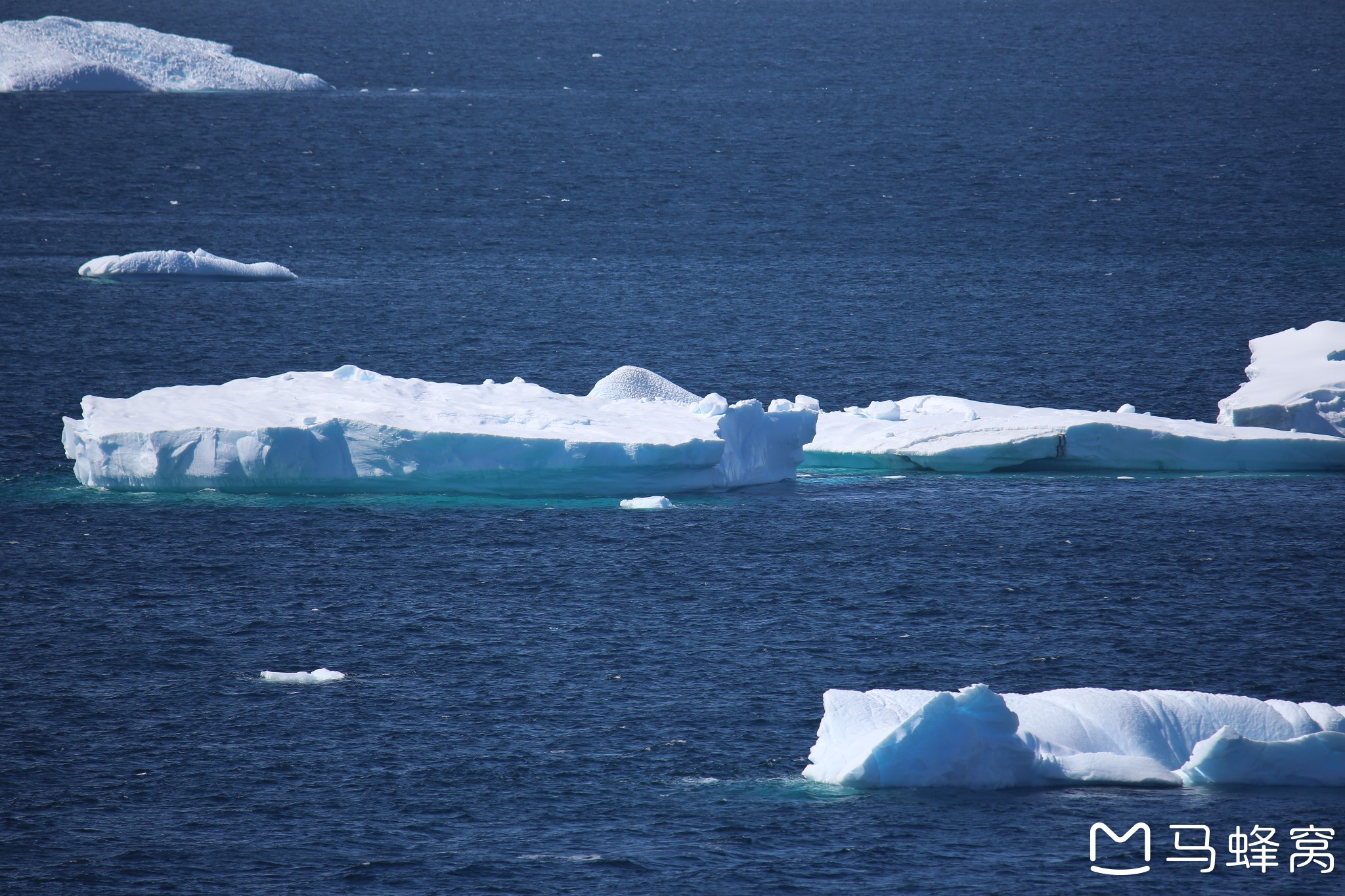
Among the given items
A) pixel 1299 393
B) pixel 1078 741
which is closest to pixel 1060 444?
pixel 1299 393

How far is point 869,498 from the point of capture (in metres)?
26.9

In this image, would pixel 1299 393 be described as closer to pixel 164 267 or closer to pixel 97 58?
pixel 164 267

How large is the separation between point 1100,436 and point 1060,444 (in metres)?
0.74

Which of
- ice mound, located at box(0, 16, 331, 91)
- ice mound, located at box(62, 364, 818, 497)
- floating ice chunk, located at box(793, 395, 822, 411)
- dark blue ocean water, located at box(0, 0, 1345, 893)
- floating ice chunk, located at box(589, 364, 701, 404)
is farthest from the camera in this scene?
ice mound, located at box(0, 16, 331, 91)

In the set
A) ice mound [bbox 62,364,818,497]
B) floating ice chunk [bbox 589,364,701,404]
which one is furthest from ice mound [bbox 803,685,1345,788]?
floating ice chunk [bbox 589,364,701,404]

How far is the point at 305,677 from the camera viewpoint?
19172 mm

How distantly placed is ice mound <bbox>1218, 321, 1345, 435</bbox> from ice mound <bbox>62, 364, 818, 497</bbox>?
8293 mm

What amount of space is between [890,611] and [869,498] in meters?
5.31

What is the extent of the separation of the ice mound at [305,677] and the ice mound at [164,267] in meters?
27.0

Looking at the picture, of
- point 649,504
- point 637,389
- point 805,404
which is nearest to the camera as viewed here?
point 649,504

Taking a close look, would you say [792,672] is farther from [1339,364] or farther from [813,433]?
[1339,364]

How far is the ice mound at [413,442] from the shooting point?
2470cm

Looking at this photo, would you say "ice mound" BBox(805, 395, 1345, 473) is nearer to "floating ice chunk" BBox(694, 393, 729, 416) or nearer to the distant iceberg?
the distant iceberg

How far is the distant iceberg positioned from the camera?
89.9 feet
